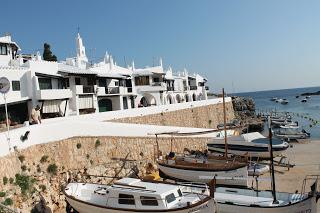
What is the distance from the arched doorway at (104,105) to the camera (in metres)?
43.0

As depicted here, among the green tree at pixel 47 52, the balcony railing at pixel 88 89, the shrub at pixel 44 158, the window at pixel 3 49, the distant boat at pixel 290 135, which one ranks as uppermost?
the green tree at pixel 47 52

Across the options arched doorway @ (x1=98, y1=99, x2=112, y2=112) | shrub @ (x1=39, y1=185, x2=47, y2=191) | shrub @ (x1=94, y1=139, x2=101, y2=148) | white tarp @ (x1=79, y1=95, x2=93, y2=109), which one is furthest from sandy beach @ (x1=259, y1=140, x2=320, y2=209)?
arched doorway @ (x1=98, y1=99, x2=112, y2=112)

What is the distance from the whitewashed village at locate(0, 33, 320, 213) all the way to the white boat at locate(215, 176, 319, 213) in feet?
0.17

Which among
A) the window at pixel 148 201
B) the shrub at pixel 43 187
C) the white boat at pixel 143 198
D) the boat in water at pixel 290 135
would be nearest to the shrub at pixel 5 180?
the shrub at pixel 43 187

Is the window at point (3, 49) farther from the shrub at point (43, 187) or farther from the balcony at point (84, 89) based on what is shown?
the shrub at point (43, 187)

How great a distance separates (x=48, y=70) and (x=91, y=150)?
1246cm

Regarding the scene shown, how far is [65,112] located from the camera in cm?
3591

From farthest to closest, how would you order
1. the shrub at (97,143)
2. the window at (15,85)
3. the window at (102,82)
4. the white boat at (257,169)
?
the window at (102,82) → the window at (15,85) → the white boat at (257,169) → the shrub at (97,143)

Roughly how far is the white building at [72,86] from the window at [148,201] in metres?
17.0

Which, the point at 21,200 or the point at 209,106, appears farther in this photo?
the point at 209,106

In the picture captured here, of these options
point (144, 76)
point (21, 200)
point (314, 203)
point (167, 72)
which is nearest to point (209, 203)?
point (314, 203)

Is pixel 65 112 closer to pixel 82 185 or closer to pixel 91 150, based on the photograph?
pixel 91 150

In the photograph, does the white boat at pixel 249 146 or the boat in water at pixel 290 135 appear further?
the boat in water at pixel 290 135

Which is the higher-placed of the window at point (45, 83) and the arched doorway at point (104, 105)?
the window at point (45, 83)
